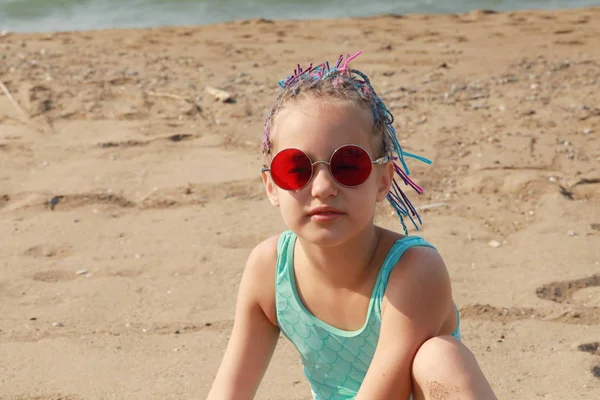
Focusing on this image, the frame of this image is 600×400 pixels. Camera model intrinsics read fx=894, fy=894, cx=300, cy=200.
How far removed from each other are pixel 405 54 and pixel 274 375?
13.7 ft

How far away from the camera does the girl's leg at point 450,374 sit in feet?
5.98

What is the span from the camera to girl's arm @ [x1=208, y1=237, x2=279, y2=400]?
84.8 inches

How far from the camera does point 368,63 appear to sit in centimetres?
620

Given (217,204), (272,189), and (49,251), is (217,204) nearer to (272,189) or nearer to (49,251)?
(49,251)

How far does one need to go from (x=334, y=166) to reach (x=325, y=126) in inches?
3.4

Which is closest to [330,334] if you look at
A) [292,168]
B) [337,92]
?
[292,168]

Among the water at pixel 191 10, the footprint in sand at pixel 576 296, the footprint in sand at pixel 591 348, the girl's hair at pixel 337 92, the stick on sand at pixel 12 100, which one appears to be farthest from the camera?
the water at pixel 191 10

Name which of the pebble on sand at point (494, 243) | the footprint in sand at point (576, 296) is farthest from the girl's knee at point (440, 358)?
the pebble on sand at point (494, 243)

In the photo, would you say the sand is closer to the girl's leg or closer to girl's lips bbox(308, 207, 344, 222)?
the girl's leg

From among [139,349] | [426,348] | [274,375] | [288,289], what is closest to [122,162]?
[139,349]

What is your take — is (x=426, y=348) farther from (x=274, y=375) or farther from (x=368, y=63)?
(x=368, y=63)

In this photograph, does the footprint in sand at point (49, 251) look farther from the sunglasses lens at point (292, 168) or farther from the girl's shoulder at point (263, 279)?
the sunglasses lens at point (292, 168)

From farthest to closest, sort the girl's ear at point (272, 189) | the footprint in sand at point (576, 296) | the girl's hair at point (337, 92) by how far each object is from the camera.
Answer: the footprint in sand at point (576, 296), the girl's ear at point (272, 189), the girl's hair at point (337, 92)

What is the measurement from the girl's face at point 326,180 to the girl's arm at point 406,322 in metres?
0.16
